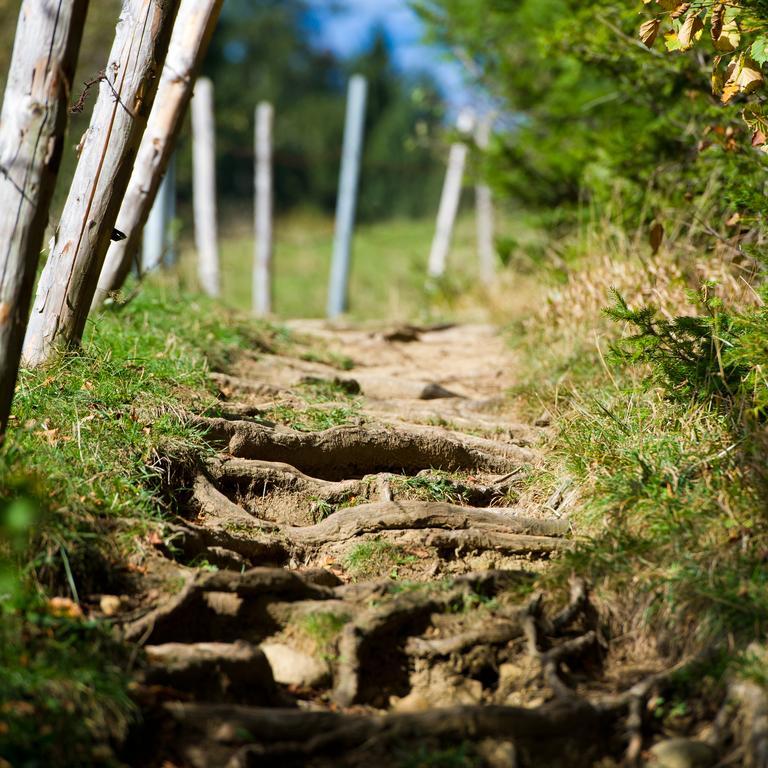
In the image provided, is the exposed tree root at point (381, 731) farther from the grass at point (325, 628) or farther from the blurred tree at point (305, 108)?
the blurred tree at point (305, 108)

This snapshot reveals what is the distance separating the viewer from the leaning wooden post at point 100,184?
4520 mm

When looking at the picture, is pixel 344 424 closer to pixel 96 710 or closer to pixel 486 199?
pixel 96 710

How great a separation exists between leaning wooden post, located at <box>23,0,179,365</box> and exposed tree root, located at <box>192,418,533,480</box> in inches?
39.1

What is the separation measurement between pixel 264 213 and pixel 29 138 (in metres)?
9.60

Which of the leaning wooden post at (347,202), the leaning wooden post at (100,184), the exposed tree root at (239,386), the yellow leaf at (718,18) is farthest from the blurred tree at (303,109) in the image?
the yellow leaf at (718,18)

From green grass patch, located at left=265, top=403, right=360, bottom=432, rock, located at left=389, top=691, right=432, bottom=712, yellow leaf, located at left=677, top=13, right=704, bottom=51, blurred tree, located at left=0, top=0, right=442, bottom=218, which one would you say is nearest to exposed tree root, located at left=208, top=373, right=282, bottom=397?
green grass patch, located at left=265, top=403, right=360, bottom=432

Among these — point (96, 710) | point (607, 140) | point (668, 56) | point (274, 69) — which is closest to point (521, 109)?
point (607, 140)

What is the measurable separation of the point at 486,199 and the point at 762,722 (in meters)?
14.0

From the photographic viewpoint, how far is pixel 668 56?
6.46 meters

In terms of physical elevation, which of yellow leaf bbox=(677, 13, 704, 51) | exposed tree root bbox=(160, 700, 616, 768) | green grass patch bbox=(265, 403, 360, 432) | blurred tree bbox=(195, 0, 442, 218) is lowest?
exposed tree root bbox=(160, 700, 616, 768)

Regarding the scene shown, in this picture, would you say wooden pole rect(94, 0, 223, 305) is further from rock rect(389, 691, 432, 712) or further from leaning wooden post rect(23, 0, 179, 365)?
rock rect(389, 691, 432, 712)

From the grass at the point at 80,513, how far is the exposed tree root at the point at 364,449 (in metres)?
0.27

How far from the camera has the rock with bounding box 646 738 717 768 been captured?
2.71m

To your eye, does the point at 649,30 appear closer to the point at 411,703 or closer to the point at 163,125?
the point at 163,125
